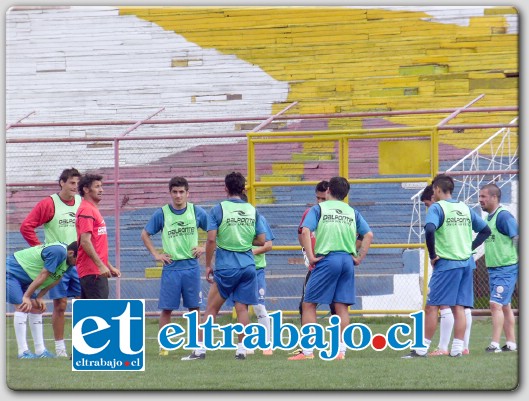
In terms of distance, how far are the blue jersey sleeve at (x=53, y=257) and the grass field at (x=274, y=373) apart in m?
0.52

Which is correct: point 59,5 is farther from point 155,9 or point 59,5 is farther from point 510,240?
point 510,240

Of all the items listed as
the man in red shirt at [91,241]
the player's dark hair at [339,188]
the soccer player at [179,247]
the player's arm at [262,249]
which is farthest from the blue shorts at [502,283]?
the man in red shirt at [91,241]

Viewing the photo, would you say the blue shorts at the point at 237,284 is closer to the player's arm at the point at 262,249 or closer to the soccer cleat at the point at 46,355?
the player's arm at the point at 262,249

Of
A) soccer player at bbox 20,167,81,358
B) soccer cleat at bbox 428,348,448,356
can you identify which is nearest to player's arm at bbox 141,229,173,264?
soccer player at bbox 20,167,81,358

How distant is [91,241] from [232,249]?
44.7 inches

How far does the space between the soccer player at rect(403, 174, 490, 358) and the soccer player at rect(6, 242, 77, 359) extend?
114 inches

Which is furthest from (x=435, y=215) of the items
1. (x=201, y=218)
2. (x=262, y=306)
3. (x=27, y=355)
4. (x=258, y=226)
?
(x=27, y=355)

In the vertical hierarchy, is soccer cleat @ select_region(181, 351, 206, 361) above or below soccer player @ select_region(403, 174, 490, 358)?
below

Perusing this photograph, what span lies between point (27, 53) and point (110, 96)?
1.40 meters

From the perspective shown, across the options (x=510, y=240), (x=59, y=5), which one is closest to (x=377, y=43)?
(x=510, y=240)

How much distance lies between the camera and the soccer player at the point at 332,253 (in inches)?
428

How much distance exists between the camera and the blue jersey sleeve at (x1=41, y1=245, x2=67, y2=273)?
10758 millimetres

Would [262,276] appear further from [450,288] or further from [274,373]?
[274,373]

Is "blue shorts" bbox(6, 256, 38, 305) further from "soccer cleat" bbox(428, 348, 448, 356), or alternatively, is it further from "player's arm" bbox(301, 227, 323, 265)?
"soccer cleat" bbox(428, 348, 448, 356)
